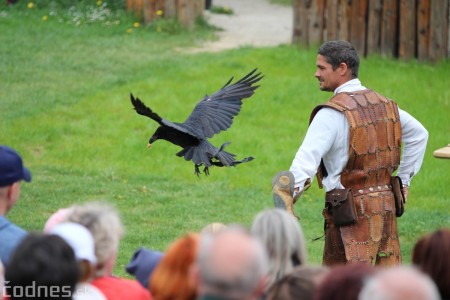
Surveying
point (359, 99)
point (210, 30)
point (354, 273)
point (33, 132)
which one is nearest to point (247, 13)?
point (210, 30)

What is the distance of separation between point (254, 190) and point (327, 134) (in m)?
4.42

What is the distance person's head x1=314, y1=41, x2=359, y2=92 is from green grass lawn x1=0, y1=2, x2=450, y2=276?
234 cm

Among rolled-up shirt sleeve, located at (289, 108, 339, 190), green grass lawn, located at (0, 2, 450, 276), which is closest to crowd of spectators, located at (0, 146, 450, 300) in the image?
rolled-up shirt sleeve, located at (289, 108, 339, 190)

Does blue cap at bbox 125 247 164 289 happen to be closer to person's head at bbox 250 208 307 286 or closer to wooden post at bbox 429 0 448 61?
person's head at bbox 250 208 307 286

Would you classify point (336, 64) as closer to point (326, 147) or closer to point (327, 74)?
point (327, 74)

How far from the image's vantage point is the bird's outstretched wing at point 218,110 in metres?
7.70

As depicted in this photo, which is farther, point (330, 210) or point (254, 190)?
point (254, 190)

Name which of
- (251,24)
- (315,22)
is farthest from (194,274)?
(251,24)

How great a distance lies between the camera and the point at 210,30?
53.1 feet

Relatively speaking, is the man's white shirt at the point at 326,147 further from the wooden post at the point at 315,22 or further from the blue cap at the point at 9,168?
the wooden post at the point at 315,22

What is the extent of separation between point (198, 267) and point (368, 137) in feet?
9.31

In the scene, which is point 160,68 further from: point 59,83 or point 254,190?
point 254,190

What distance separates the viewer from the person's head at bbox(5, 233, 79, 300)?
11.8 ft

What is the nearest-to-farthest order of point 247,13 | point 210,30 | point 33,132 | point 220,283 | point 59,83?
point 220,283 < point 33,132 < point 59,83 < point 210,30 < point 247,13
